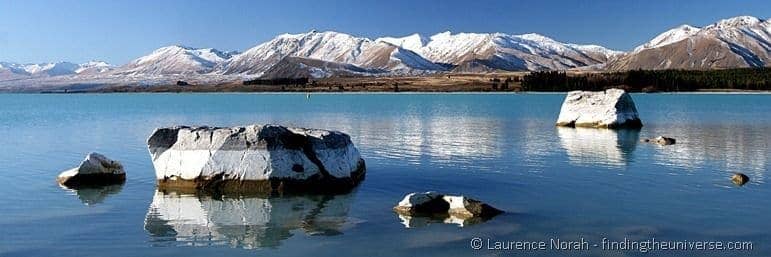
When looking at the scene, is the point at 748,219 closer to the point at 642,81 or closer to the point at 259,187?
the point at 259,187

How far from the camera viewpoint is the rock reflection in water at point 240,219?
1616cm

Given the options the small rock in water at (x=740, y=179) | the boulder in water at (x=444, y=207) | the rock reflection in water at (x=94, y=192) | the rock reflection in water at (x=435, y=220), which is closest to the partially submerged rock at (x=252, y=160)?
the rock reflection in water at (x=94, y=192)

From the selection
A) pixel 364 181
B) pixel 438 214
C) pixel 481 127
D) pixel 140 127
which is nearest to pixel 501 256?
pixel 438 214

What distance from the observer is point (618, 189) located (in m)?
22.4

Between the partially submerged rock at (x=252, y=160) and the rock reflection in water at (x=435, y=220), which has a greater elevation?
the partially submerged rock at (x=252, y=160)

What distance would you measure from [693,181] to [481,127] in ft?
95.4

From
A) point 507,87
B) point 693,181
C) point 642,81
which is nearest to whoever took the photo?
point 693,181

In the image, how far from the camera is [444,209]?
60.6ft

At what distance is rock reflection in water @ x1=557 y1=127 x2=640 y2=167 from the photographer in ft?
100

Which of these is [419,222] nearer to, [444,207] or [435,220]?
[435,220]

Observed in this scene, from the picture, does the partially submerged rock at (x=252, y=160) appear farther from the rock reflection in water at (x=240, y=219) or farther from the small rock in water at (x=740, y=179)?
the small rock in water at (x=740, y=179)

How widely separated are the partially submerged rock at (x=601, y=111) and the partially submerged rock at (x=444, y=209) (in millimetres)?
34838

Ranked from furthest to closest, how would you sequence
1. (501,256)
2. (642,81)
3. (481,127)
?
(642,81) → (481,127) → (501,256)

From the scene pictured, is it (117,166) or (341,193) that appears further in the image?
(117,166)
